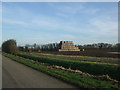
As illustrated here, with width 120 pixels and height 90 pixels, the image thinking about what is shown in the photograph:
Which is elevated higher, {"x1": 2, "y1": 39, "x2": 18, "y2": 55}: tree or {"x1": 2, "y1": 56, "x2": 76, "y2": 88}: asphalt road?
{"x1": 2, "y1": 39, "x2": 18, "y2": 55}: tree

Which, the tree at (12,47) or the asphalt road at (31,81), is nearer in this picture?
the asphalt road at (31,81)

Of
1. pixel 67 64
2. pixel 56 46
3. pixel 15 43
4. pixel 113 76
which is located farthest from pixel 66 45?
pixel 113 76

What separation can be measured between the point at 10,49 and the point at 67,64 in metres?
45.8

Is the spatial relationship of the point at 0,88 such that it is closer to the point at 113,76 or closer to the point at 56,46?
the point at 113,76

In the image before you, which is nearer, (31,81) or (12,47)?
(31,81)

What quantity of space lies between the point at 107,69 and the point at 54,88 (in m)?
8.44

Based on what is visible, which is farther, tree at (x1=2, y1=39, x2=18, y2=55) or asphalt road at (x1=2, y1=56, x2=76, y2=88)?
tree at (x1=2, y1=39, x2=18, y2=55)

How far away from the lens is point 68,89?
7.89 metres

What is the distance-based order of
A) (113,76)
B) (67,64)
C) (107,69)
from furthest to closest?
(67,64), (107,69), (113,76)

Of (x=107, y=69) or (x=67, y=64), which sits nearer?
(x=107, y=69)

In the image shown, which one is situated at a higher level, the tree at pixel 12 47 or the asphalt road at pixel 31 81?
the tree at pixel 12 47

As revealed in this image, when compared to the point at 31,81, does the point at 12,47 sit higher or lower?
higher

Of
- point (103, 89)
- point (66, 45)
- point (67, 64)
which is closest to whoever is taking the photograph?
point (103, 89)

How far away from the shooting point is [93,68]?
1691 centimetres
